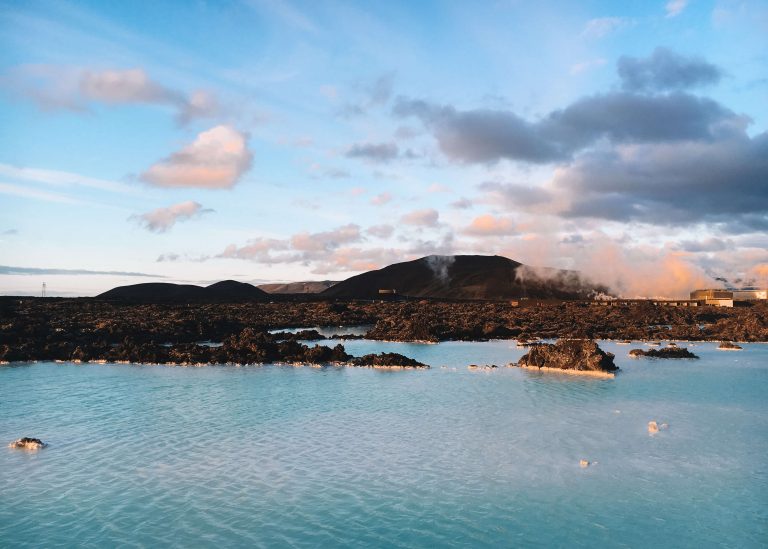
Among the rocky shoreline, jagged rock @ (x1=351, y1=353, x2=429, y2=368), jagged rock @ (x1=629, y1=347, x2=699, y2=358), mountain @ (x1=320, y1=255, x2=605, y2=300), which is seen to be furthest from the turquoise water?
mountain @ (x1=320, y1=255, x2=605, y2=300)

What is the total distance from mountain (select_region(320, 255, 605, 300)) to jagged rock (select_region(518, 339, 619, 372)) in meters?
100

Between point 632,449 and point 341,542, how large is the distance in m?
9.63

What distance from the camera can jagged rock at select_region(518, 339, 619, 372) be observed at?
104 ft

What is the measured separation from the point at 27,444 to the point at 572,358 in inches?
994

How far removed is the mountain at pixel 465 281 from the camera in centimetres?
14688

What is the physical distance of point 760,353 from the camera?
41.3 metres

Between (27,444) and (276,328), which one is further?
(276,328)

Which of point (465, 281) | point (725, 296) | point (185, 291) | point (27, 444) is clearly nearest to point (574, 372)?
point (27, 444)

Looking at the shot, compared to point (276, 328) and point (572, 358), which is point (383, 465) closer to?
point (572, 358)

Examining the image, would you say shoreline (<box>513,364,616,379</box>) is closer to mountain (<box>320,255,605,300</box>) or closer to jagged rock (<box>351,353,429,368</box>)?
jagged rock (<box>351,353,429,368</box>)

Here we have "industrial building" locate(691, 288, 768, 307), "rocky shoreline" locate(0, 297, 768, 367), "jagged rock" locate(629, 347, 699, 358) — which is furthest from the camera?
"industrial building" locate(691, 288, 768, 307)

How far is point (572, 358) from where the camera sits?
1275 inches

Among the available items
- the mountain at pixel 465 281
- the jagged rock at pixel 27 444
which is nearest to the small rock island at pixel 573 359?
the jagged rock at pixel 27 444

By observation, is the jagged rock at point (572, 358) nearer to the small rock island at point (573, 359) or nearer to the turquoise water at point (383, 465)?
the small rock island at point (573, 359)
